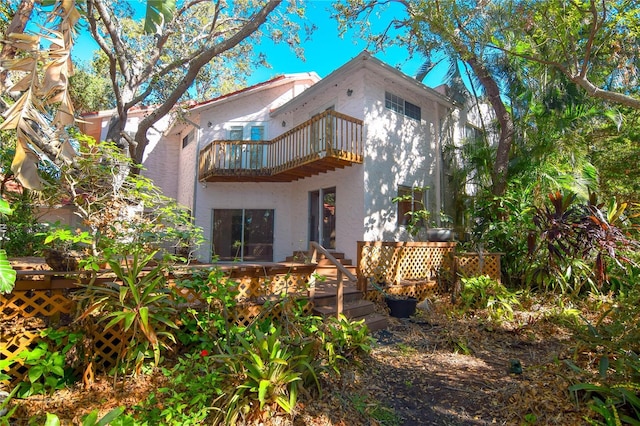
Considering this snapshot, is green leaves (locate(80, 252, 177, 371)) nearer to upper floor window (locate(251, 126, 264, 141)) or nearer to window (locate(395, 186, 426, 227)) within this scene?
window (locate(395, 186, 426, 227))

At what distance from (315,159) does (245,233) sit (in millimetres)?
5066

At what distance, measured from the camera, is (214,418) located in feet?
9.77

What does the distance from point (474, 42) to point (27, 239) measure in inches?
458

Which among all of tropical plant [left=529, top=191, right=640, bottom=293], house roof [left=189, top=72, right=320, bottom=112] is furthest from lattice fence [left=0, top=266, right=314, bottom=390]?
house roof [left=189, top=72, right=320, bottom=112]

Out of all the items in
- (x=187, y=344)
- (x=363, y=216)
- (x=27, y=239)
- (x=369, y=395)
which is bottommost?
(x=369, y=395)

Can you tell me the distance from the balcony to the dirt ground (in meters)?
5.41

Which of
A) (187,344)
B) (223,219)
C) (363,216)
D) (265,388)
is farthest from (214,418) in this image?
(223,219)

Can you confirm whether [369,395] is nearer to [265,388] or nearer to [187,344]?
[265,388]

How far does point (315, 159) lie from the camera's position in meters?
9.02

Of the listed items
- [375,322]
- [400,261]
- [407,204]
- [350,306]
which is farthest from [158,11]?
[407,204]

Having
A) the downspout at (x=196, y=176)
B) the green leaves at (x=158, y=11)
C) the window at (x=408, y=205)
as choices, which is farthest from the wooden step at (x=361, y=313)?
the downspout at (x=196, y=176)

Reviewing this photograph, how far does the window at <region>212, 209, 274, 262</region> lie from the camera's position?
1241 cm

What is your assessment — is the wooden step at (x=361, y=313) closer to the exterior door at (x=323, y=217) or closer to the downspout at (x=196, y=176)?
the exterior door at (x=323, y=217)

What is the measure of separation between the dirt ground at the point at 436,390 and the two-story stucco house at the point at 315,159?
15.0 ft
